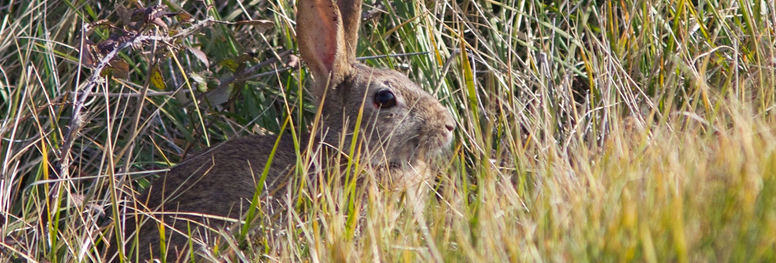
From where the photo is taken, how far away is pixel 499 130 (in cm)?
335

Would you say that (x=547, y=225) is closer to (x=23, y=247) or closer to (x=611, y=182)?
(x=611, y=182)

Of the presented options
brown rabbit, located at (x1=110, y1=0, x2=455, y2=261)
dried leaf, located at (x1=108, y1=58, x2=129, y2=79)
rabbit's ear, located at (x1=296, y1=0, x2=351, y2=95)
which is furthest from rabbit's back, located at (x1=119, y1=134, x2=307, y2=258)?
dried leaf, located at (x1=108, y1=58, x2=129, y2=79)

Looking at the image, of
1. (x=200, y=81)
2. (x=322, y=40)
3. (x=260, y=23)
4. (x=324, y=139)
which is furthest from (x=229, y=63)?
(x=324, y=139)

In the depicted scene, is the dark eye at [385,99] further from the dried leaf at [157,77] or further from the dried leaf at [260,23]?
the dried leaf at [157,77]

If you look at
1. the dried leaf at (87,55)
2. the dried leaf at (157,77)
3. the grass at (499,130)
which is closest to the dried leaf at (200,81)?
the grass at (499,130)

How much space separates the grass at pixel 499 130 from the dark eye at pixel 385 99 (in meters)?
0.29

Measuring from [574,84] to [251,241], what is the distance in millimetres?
1940

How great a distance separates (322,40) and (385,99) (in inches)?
13.4

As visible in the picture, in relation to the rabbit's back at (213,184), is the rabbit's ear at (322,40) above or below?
above

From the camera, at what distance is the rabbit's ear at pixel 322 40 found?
3.41 metres

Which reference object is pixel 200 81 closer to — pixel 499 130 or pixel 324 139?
pixel 324 139

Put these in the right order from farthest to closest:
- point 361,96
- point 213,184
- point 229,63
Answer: point 229,63
point 361,96
point 213,184

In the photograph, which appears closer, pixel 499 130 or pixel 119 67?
pixel 119 67

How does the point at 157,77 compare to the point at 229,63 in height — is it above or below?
above
